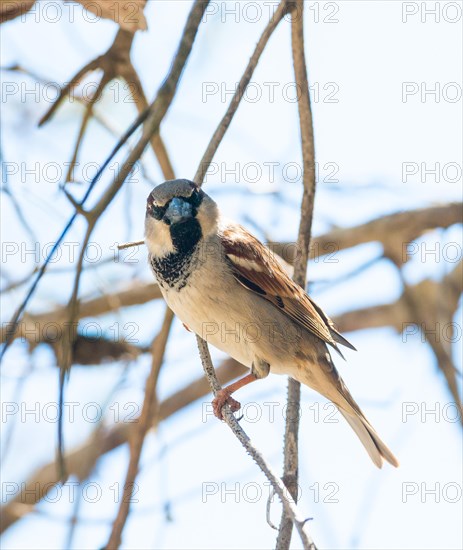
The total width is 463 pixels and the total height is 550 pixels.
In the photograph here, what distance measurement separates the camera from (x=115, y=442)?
5.70m

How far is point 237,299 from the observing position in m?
3.76

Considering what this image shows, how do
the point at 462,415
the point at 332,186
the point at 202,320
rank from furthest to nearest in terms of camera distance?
the point at 332,186, the point at 462,415, the point at 202,320

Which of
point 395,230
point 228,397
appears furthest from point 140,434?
point 395,230

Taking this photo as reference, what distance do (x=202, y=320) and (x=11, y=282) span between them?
1314 mm

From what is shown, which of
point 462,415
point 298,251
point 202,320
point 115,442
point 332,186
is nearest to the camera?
point 202,320

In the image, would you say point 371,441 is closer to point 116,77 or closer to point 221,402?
point 221,402

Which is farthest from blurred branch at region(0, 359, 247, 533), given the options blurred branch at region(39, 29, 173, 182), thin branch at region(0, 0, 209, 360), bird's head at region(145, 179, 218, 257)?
thin branch at region(0, 0, 209, 360)

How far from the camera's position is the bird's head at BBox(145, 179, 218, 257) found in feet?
11.9

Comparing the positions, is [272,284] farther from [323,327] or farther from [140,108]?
[140,108]

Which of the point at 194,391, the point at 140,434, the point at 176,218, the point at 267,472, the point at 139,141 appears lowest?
the point at 194,391

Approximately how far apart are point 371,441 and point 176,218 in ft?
5.22

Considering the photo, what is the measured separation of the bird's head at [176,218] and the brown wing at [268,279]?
157 millimetres

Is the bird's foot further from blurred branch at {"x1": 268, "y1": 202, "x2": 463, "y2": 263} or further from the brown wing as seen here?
blurred branch at {"x1": 268, "y1": 202, "x2": 463, "y2": 263}

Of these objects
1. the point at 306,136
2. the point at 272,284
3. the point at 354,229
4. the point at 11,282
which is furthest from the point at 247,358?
the point at 354,229
